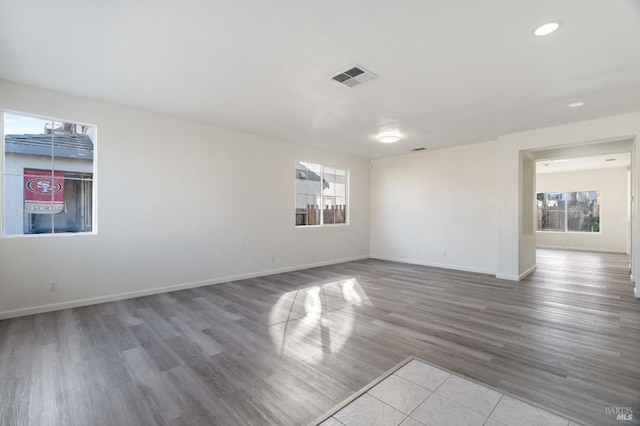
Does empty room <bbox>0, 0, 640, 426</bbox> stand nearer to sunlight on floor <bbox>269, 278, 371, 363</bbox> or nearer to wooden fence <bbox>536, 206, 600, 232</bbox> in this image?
sunlight on floor <bbox>269, 278, 371, 363</bbox>

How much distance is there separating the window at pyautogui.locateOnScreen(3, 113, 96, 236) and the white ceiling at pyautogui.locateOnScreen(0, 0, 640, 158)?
1.91 ft

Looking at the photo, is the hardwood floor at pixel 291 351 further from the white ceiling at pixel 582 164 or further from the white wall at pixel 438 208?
the white ceiling at pixel 582 164

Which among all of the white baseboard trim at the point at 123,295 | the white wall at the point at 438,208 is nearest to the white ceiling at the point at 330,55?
the white wall at the point at 438,208

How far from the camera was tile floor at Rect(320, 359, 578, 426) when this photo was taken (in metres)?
1.76

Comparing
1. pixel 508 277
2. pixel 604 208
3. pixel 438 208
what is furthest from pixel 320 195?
pixel 604 208

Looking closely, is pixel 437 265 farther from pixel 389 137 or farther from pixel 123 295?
pixel 123 295

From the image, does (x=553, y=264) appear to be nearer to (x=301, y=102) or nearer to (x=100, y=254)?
(x=301, y=102)

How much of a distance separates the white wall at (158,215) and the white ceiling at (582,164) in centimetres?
755

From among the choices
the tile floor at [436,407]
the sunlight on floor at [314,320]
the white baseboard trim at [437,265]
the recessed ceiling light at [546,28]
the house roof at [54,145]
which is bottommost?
the sunlight on floor at [314,320]

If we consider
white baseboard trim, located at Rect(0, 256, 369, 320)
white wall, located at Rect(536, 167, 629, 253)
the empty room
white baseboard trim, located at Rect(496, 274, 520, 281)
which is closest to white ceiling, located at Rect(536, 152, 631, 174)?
white wall, located at Rect(536, 167, 629, 253)

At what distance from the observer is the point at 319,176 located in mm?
6969

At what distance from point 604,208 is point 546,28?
10.4 metres

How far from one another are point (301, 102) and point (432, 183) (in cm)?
429

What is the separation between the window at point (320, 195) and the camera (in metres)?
6.55
